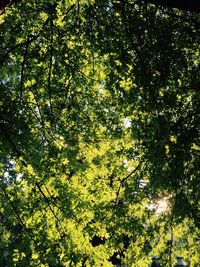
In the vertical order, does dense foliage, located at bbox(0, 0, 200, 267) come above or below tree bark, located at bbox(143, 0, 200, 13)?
above

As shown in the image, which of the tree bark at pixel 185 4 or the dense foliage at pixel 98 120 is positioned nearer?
the tree bark at pixel 185 4

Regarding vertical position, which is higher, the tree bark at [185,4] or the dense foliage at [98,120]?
the dense foliage at [98,120]

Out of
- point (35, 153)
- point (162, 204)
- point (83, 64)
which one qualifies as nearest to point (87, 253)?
point (162, 204)

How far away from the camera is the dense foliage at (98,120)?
21.5 feet

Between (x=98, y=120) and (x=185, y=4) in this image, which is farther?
(x=98, y=120)

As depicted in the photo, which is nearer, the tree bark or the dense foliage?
the tree bark

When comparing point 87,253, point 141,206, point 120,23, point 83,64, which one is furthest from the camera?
point 141,206

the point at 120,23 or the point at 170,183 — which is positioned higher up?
the point at 120,23

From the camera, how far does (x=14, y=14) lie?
27.0ft

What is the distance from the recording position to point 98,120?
440 inches

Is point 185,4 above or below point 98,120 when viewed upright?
below

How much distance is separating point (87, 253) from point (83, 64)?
686 cm

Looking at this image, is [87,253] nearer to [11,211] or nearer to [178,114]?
[11,211]

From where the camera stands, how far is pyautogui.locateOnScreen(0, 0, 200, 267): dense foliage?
6.55 m
